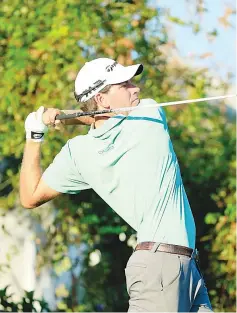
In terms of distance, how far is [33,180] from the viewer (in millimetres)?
4430

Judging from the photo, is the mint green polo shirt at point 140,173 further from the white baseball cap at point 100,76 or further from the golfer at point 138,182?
the white baseball cap at point 100,76

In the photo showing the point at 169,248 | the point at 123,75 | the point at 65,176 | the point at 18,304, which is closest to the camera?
the point at 169,248

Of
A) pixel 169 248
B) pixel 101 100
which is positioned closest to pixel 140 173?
pixel 169 248

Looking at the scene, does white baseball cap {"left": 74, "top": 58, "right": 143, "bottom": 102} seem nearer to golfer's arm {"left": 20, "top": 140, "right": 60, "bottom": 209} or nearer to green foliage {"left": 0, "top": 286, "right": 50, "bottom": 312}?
golfer's arm {"left": 20, "top": 140, "right": 60, "bottom": 209}

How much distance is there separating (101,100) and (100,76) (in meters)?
0.11

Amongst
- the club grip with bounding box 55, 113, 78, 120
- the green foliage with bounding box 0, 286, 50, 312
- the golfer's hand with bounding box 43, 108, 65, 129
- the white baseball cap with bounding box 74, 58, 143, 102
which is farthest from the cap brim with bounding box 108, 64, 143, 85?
the green foliage with bounding box 0, 286, 50, 312

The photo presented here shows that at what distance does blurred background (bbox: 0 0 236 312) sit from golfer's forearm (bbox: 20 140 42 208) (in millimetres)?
2529

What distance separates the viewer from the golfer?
3.95 metres

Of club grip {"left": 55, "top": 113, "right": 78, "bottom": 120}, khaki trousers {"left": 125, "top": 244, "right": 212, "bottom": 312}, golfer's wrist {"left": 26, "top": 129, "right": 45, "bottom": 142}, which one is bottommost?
khaki trousers {"left": 125, "top": 244, "right": 212, "bottom": 312}

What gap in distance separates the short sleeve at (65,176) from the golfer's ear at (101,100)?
0.79ft

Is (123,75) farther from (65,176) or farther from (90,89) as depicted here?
(65,176)

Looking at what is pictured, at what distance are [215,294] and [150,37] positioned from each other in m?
2.27

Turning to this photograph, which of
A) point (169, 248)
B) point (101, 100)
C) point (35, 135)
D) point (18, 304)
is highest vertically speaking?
point (101, 100)

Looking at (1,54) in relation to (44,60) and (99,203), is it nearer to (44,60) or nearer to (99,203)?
(44,60)
